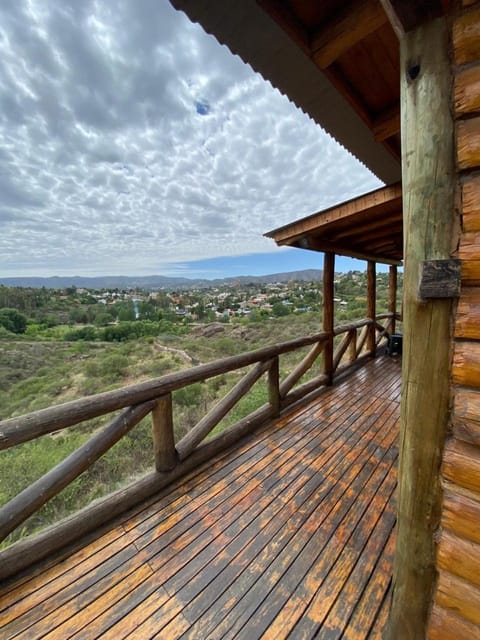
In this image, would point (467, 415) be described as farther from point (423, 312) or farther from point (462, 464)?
point (423, 312)

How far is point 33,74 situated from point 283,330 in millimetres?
12376

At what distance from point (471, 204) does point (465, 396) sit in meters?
0.57

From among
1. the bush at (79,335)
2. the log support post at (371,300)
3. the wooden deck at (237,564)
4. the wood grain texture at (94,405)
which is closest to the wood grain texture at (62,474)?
the wood grain texture at (94,405)

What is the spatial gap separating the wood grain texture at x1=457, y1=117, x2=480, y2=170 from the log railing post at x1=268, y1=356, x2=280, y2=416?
8.20 ft

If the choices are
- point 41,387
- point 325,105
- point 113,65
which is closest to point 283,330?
point 41,387

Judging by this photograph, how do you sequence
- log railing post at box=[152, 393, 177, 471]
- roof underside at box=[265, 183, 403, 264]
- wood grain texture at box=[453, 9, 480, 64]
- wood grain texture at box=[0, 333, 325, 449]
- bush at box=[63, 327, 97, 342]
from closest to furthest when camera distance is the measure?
wood grain texture at box=[453, 9, 480, 64] < wood grain texture at box=[0, 333, 325, 449] < log railing post at box=[152, 393, 177, 471] < roof underside at box=[265, 183, 403, 264] < bush at box=[63, 327, 97, 342]

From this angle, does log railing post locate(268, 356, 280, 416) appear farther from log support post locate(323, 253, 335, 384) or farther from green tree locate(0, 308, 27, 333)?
green tree locate(0, 308, 27, 333)

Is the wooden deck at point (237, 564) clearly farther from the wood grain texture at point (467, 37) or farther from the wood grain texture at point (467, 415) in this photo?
the wood grain texture at point (467, 37)

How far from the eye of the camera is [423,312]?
872 mm

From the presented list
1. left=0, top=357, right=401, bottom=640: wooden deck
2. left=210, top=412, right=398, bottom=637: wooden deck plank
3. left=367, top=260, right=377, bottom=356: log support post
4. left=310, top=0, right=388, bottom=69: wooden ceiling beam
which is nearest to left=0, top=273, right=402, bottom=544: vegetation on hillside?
left=0, top=357, right=401, bottom=640: wooden deck

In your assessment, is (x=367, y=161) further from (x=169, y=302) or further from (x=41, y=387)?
(x=169, y=302)

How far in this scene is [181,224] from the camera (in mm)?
28703

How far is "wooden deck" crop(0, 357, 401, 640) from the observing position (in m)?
1.21

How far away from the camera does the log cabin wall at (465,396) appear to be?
733 millimetres
